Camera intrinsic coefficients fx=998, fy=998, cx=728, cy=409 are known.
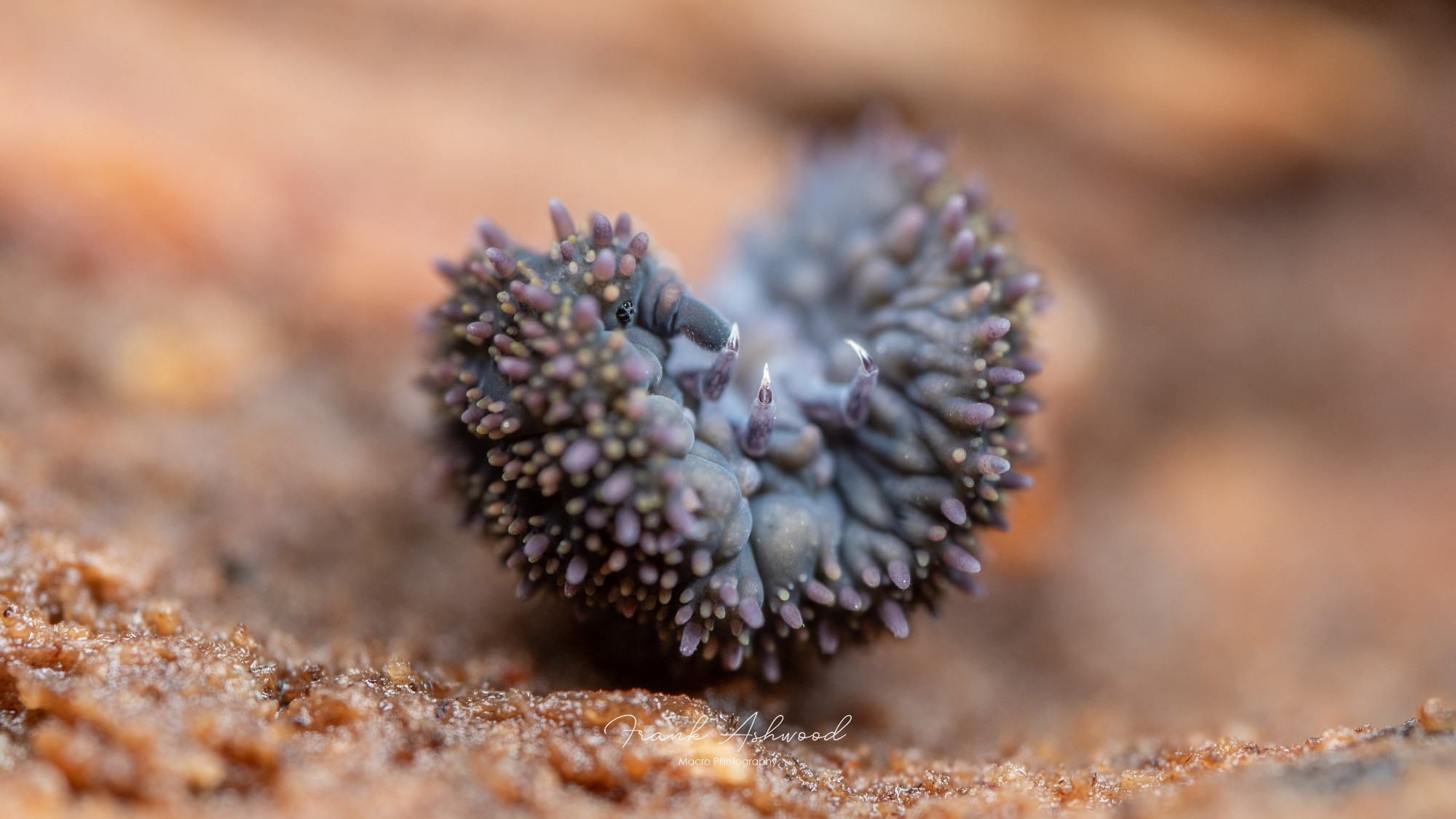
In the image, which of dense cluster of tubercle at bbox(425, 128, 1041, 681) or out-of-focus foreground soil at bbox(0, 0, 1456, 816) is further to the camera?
dense cluster of tubercle at bbox(425, 128, 1041, 681)

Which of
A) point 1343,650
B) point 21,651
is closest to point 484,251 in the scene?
point 21,651

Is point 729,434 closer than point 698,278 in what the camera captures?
Yes

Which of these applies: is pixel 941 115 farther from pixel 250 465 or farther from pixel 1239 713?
pixel 250 465

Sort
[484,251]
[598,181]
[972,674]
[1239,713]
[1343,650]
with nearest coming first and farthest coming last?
[484,251] → [1239,713] → [972,674] → [1343,650] → [598,181]

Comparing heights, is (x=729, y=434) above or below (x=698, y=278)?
below
